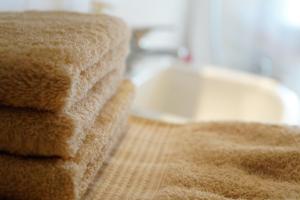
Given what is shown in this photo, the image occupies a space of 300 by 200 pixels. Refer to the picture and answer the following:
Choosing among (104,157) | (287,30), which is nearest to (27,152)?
(104,157)

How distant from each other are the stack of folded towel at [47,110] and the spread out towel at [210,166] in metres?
0.07

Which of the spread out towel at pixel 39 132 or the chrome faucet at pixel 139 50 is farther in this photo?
the chrome faucet at pixel 139 50

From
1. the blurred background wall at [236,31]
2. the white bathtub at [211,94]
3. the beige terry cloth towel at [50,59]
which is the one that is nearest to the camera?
the beige terry cloth towel at [50,59]

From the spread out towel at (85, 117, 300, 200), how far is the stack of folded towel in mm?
69

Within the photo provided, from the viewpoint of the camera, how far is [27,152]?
351 millimetres

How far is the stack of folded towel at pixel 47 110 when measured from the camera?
12.9 inches

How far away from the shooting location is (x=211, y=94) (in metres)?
1.12

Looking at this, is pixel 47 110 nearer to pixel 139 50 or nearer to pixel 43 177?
pixel 43 177

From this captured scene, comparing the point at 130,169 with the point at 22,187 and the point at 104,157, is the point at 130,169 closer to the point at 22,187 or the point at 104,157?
the point at 104,157

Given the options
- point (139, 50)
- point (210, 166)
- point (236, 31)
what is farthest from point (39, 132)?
point (236, 31)

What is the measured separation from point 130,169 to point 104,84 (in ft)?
0.43

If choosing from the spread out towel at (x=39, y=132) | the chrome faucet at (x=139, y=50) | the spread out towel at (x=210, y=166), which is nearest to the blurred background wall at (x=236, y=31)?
the chrome faucet at (x=139, y=50)

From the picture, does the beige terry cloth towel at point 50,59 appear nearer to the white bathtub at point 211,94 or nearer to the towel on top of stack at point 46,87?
the towel on top of stack at point 46,87

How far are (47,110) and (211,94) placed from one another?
84 centimetres
